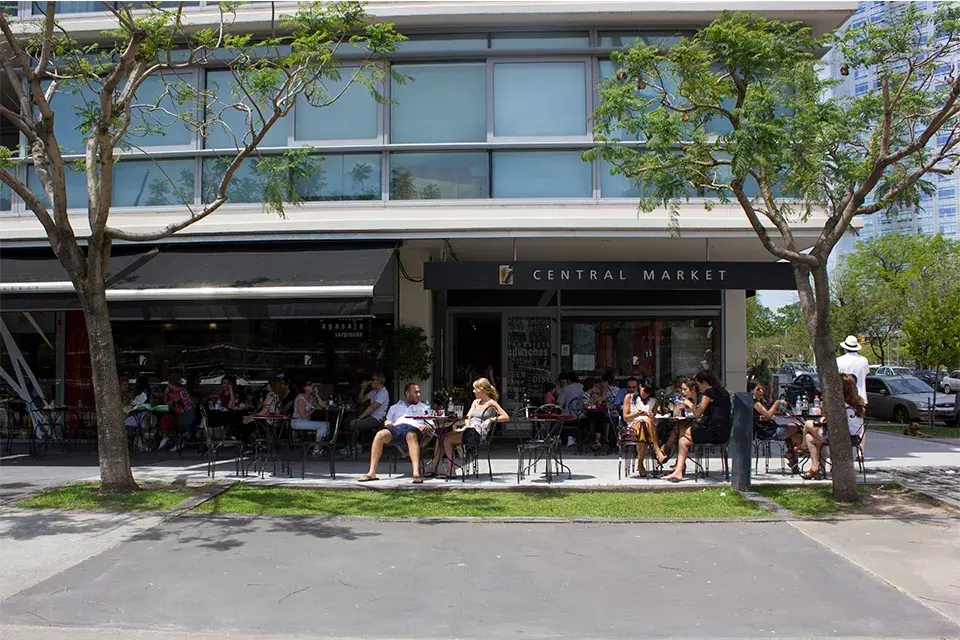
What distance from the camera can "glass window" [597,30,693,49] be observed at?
40.8 ft

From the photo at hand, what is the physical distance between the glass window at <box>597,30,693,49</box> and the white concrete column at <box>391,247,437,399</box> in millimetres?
4648

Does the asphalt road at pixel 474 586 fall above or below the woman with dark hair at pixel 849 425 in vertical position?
below

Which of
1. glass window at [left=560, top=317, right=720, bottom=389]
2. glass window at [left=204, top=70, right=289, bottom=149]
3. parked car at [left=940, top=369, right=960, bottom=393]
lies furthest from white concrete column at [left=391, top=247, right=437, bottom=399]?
parked car at [left=940, top=369, right=960, bottom=393]

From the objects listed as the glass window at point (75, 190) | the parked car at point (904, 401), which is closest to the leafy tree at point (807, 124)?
the glass window at point (75, 190)

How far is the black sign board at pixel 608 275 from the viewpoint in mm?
11359

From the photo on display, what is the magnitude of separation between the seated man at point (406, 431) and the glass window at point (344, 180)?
3983 millimetres

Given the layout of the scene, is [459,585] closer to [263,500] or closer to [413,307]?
[263,500]

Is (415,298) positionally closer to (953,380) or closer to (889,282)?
(953,380)

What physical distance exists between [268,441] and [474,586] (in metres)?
5.24

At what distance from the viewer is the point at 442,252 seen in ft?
42.4

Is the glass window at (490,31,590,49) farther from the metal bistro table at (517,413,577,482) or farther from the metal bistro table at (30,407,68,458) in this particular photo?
the metal bistro table at (30,407,68,458)

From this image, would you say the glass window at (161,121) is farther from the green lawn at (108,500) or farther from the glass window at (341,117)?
the green lawn at (108,500)

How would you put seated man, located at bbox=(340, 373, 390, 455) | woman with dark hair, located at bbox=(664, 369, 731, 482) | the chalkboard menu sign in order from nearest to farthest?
woman with dark hair, located at bbox=(664, 369, 731, 482) < seated man, located at bbox=(340, 373, 390, 455) < the chalkboard menu sign

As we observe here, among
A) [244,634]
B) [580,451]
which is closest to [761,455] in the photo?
[580,451]
